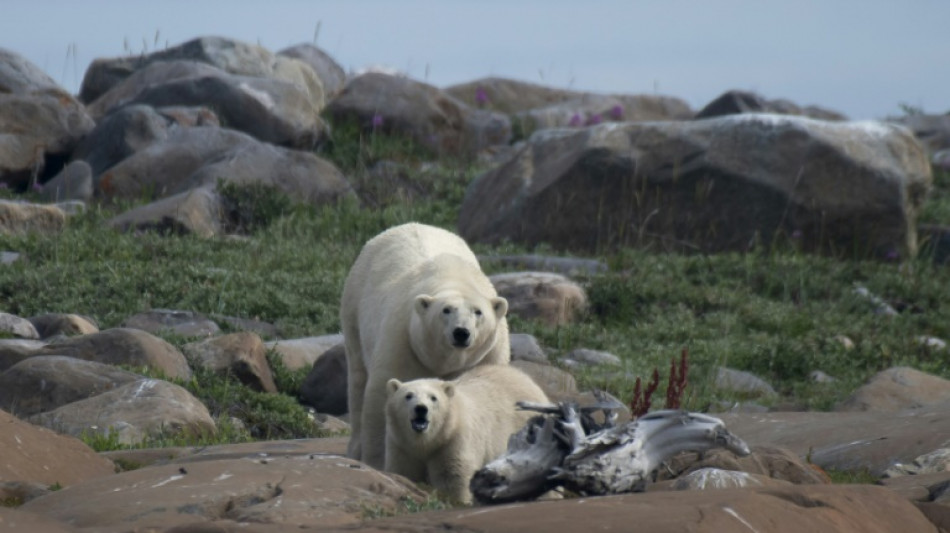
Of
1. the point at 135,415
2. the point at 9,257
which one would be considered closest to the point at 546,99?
the point at 9,257

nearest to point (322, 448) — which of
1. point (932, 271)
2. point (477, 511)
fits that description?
point (477, 511)

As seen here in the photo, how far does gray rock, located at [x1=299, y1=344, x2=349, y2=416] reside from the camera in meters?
10.2

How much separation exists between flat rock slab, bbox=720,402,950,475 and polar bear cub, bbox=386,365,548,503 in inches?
72.5

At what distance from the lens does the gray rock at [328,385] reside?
33.5ft

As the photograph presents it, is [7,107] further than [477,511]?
Yes

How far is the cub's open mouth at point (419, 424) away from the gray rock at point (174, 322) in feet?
17.2

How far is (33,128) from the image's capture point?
18656 millimetres

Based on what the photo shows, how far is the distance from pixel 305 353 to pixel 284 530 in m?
6.73

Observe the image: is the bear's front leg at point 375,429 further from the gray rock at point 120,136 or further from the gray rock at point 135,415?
the gray rock at point 120,136

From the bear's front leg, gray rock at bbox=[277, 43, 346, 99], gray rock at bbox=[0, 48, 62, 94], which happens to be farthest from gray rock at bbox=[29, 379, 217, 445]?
gray rock at bbox=[277, 43, 346, 99]

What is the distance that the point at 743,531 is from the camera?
4582 millimetres

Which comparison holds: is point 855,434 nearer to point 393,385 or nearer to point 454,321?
point 454,321

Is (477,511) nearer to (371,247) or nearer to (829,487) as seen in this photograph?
(829,487)

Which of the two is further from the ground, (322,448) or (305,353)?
(322,448)
